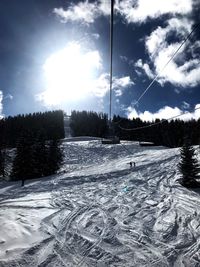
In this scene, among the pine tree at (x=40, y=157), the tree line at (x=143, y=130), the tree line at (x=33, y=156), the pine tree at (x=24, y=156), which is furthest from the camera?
the tree line at (x=143, y=130)

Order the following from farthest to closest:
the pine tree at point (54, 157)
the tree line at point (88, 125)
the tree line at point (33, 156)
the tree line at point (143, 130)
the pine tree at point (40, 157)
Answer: the tree line at point (88, 125), the tree line at point (143, 130), the pine tree at point (54, 157), the pine tree at point (40, 157), the tree line at point (33, 156)

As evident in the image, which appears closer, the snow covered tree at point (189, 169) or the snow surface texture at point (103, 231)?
the snow surface texture at point (103, 231)

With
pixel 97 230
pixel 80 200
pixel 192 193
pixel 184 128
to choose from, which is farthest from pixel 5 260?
pixel 184 128

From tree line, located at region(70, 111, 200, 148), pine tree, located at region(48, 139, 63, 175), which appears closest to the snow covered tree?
pine tree, located at region(48, 139, 63, 175)

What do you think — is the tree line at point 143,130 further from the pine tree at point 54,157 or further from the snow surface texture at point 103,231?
the snow surface texture at point 103,231

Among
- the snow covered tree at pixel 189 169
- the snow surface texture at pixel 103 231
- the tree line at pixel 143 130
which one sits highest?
the tree line at pixel 143 130

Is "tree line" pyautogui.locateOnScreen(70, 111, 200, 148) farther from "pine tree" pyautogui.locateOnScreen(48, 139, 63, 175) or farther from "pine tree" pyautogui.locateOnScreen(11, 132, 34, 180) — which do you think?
"pine tree" pyautogui.locateOnScreen(11, 132, 34, 180)

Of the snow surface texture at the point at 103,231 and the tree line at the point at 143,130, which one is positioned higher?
the tree line at the point at 143,130

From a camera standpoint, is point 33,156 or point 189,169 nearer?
point 189,169

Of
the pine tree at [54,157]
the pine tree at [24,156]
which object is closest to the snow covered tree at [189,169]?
the pine tree at [24,156]

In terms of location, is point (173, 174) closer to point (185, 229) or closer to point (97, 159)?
point (185, 229)

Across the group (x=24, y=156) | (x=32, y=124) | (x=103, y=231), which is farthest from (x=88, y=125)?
(x=103, y=231)

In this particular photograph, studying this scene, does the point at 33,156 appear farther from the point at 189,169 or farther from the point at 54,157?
the point at 189,169

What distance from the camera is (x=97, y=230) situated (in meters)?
10.0
